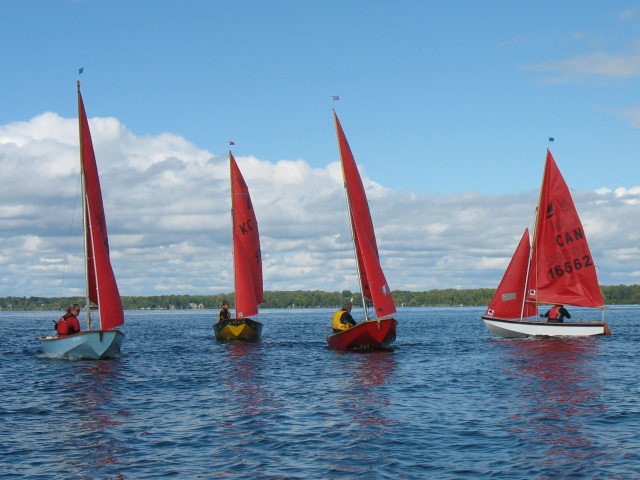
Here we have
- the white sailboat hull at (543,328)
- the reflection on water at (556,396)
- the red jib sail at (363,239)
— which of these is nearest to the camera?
the reflection on water at (556,396)

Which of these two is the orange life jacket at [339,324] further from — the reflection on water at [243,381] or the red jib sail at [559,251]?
the red jib sail at [559,251]

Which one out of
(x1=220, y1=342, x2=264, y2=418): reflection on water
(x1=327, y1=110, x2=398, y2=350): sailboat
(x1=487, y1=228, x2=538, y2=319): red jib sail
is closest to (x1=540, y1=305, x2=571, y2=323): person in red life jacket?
(x1=487, y1=228, x2=538, y2=319): red jib sail

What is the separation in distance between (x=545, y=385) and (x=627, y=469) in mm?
13079

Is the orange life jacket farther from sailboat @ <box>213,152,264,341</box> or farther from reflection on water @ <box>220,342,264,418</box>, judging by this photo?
sailboat @ <box>213,152,264,341</box>

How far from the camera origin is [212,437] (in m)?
20.7

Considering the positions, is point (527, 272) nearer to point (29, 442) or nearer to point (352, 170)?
point (352, 170)

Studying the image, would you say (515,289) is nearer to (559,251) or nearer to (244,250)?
(559,251)

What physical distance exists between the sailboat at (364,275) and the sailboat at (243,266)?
417 inches

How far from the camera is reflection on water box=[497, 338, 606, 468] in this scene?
1914 centimetres

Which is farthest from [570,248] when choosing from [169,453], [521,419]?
[169,453]

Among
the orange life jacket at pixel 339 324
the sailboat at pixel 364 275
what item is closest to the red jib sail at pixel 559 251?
the sailboat at pixel 364 275

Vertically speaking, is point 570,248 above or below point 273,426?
above

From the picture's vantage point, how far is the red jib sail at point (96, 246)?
124 feet

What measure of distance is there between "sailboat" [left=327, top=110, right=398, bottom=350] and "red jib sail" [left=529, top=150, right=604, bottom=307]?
48.8ft
